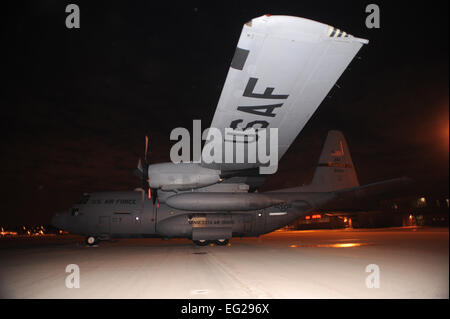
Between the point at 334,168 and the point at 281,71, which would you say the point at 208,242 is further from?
the point at 281,71

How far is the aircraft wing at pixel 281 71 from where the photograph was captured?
5184 mm

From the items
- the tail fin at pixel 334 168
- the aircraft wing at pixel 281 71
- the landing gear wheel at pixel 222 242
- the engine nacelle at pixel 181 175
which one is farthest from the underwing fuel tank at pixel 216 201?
the aircraft wing at pixel 281 71

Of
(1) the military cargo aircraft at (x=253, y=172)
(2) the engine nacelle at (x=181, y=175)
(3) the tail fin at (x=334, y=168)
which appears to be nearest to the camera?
(1) the military cargo aircraft at (x=253, y=172)

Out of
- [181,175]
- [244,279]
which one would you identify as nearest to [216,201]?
[181,175]

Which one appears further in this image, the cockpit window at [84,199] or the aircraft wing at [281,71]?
the cockpit window at [84,199]

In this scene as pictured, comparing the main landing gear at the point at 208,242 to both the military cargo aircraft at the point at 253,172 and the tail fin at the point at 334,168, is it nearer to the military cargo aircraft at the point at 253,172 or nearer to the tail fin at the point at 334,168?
the military cargo aircraft at the point at 253,172

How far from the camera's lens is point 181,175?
12.1 meters

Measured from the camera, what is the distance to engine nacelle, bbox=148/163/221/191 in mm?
12023

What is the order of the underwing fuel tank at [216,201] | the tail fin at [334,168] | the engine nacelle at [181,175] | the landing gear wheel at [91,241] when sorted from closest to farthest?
the engine nacelle at [181,175], the underwing fuel tank at [216,201], the landing gear wheel at [91,241], the tail fin at [334,168]

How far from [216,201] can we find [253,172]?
3.16 m

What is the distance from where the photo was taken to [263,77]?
638 centimetres

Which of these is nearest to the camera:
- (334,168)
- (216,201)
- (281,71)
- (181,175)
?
(281,71)

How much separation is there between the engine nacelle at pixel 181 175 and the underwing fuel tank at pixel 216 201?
241 cm
